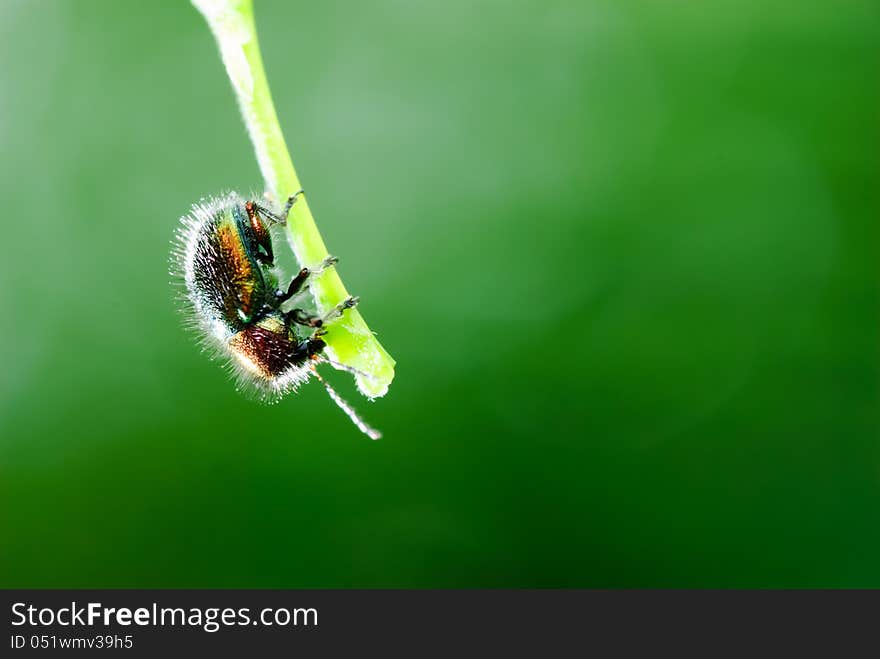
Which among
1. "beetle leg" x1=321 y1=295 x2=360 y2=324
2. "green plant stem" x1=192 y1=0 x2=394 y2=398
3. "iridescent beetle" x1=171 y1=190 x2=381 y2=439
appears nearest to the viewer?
"green plant stem" x1=192 y1=0 x2=394 y2=398

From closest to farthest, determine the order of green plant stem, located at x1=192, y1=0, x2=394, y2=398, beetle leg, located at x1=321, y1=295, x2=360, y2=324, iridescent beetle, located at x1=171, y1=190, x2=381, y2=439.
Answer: green plant stem, located at x1=192, y1=0, x2=394, y2=398 < beetle leg, located at x1=321, y1=295, x2=360, y2=324 < iridescent beetle, located at x1=171, y1=190, x2=381, y2=439

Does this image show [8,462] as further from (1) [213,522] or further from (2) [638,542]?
(2) [638,542]

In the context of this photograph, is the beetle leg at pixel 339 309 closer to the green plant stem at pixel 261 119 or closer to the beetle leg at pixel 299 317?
the green plant stem at pixel 261 119

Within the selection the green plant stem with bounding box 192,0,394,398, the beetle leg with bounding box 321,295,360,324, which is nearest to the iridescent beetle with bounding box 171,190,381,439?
the beetle leg with bounding box 321,295,360,324

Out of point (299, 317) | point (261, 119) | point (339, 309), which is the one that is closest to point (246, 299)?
point (299, 317)

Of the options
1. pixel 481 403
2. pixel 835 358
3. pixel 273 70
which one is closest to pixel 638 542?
pixel 481 403

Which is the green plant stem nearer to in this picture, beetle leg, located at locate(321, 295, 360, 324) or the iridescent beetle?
beetle leg, located at locate(321, 295, 360, 324)

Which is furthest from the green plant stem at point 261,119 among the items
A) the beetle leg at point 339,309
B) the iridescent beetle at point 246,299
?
the iridescent beetle at point 246,299

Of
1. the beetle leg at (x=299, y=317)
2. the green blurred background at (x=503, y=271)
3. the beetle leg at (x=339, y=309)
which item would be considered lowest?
the beetle leg at (x=339, y=309)
